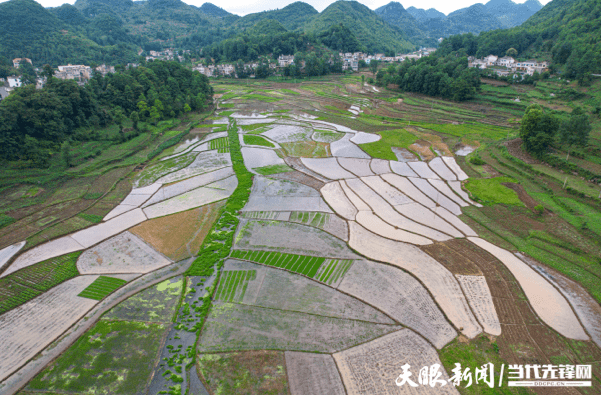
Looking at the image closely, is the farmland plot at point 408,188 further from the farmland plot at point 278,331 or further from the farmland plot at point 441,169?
the farmland plot at point 278,331

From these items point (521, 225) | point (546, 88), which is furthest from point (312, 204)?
point (546, 88)

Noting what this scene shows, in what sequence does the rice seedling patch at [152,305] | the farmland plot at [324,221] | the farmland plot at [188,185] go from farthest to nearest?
the farmland plot at [188,185]
the farmland plot at [324,221]
the rice seedling patch at [152,305]

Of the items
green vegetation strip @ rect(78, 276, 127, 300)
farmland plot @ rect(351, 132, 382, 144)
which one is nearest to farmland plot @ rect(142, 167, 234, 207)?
green vegetation strip @ rect(78, 276, 127, 300)

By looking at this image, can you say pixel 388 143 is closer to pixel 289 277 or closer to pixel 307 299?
pixel 289 277

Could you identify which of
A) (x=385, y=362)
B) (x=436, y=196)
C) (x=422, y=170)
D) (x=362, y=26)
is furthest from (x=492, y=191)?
(x=362, y=26)

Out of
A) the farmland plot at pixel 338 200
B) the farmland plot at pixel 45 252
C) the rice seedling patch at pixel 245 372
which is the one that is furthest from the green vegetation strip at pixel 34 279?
the farmland plot at pixel 338 200

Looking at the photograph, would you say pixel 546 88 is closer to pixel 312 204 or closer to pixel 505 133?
pixel 505 133
